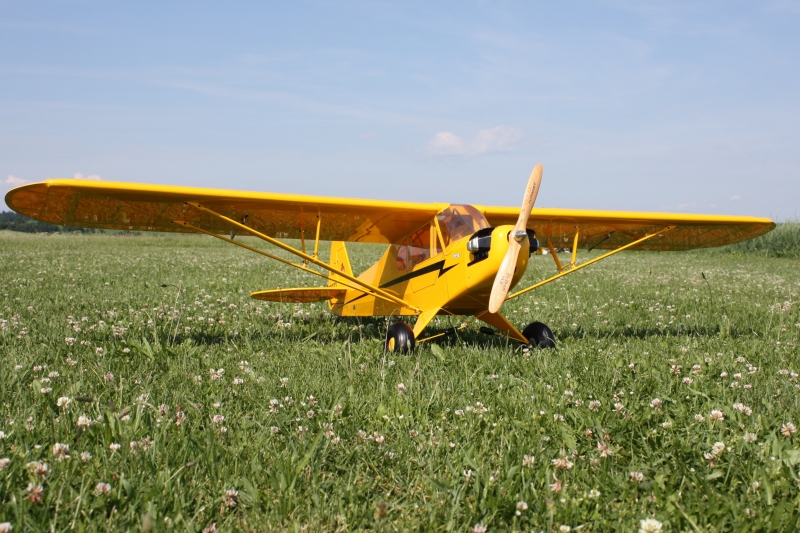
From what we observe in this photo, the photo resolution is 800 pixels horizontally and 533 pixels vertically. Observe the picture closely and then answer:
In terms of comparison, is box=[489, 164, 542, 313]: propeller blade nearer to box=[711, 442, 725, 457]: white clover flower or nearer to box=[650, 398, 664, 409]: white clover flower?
box=[650, 398, 664, 409]: white clover flower

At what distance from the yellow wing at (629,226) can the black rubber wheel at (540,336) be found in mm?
1957

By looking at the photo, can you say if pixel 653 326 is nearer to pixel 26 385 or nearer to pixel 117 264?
pixel 26 385

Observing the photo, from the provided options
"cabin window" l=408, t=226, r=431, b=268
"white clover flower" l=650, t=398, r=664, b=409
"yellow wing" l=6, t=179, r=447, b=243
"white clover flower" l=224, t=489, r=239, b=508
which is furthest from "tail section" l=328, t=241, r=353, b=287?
"white clover flower" l=224, t=489, r=239, b=508

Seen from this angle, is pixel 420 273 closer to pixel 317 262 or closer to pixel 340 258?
pixel 317 262

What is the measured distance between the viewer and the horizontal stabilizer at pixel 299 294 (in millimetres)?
8570

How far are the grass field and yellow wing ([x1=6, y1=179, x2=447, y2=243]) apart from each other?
1.39 m

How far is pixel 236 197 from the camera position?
6.94 meters

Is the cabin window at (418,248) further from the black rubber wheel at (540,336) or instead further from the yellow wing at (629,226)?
the black rubber wheel at (540,336)

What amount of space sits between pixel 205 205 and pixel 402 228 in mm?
2641

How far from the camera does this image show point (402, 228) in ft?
27.5

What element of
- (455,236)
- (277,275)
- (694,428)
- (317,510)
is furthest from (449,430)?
(277,275)

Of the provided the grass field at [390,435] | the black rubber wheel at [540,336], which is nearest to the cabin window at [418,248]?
the black rubber wheel at [540,336]

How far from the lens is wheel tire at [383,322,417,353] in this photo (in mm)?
6443

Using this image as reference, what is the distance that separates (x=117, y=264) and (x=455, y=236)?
11.8 meters
